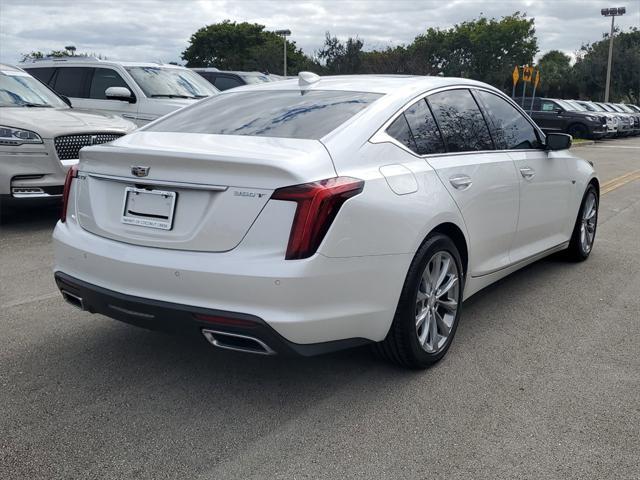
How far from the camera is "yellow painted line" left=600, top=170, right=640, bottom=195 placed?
12039mm

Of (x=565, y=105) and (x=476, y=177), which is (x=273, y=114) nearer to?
(x=476, y=177)

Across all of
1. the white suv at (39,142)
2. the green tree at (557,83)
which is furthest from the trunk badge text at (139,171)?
the green tree at (557,83)

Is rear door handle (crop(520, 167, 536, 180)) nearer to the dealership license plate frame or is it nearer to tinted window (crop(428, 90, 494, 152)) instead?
tinted window (crop(428, 90, 494, 152))

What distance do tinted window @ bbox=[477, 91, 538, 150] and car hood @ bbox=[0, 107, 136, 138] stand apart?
4.85 m

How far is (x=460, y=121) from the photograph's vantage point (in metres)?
4.38

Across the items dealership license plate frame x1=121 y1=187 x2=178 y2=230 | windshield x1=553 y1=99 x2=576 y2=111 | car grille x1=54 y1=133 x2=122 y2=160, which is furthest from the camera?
windshield x1=553 y1=99 x2=576 y2=111

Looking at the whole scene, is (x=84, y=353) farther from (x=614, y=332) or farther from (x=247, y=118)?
(x=614, y=332)

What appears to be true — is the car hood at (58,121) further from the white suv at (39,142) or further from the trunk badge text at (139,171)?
the trunk badge text at (139,171)

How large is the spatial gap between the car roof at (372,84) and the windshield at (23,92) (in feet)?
16.1

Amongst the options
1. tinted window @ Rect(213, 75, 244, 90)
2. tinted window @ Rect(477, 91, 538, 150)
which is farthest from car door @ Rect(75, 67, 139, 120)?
tinted window @ Rect(477, 91, 538, 150)

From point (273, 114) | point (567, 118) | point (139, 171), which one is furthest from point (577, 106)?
point (139, 171)

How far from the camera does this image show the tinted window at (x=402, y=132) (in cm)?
370

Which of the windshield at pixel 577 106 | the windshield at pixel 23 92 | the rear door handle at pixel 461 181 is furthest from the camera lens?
the windshield at pixel 577 106

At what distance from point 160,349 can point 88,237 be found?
88cm
